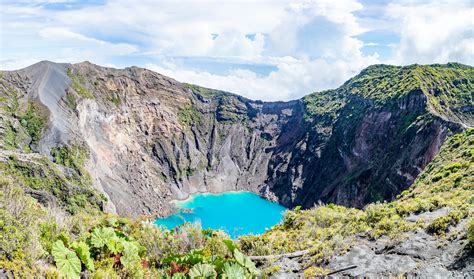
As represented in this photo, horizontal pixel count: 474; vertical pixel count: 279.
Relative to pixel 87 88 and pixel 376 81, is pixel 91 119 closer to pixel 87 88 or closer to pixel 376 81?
pixel 87 88

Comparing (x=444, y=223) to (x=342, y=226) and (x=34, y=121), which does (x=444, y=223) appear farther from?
(x=34, y=121)

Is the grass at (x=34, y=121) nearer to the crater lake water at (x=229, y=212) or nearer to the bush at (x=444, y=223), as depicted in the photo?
the crater lake water at (x=229, y=212)

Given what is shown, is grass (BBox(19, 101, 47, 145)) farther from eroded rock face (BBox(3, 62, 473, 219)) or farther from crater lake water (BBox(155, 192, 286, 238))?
crater lake water (BBox(155, 192, 286, 238))

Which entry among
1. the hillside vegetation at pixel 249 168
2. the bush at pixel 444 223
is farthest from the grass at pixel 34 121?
the bush at pixel 444 223

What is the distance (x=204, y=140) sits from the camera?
136750 mm

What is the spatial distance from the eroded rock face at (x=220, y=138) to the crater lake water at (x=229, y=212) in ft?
14.9

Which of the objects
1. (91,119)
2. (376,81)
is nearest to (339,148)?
(376,81)

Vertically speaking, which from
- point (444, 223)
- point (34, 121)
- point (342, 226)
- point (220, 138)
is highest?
point (220, 138)

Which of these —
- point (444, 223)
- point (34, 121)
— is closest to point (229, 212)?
point (34, 121)

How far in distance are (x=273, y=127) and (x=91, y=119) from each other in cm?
7776

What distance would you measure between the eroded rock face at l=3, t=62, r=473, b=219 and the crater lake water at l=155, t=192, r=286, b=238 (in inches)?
178

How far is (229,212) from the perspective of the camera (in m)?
94.4

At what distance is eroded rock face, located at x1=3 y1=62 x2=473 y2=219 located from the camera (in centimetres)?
7288

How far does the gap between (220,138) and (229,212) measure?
49119 millimetres
